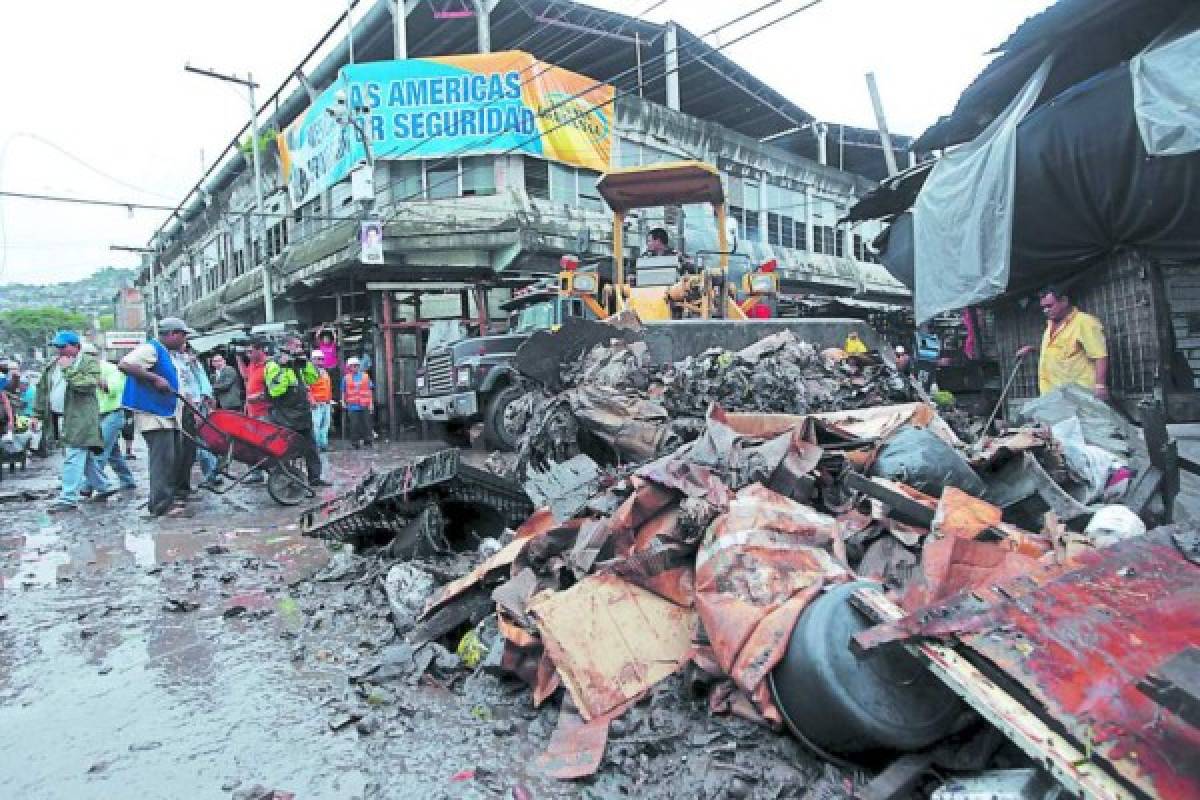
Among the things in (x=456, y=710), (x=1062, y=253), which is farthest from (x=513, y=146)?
(x=456, y=710)

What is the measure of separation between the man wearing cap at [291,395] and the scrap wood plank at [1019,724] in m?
7.30

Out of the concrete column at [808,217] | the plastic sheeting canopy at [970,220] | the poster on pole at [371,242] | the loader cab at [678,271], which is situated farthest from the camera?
the concrete column at [808,217]

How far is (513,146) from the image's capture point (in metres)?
19.8

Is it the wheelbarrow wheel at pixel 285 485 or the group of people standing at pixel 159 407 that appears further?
the wheelbarrow wheel at pixel 285 485

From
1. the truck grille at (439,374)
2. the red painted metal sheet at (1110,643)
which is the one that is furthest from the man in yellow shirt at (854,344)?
the truck grille at (439,374)

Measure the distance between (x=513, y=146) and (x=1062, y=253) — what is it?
15.5 m

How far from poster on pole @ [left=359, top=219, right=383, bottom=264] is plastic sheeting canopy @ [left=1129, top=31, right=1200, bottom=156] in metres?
15.6

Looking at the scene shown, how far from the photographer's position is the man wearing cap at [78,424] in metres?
7.88

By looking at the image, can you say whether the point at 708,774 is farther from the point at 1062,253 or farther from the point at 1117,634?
the point at 1062,253

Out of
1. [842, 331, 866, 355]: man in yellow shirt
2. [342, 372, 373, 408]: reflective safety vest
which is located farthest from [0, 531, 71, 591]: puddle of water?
[342, 372, 373, 408]: reflective safety vest

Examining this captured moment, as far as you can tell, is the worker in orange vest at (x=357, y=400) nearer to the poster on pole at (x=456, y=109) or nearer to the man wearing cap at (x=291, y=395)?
the man wearing cap at (x=291, y=395)

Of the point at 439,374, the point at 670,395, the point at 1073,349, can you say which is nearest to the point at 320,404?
the point at 439,374

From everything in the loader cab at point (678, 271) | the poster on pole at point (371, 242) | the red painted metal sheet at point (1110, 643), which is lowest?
the red painted metal sheet at point (1110, 643)

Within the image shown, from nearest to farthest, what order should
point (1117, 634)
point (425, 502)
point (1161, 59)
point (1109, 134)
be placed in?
point (1117, 634), point (425, 502), point (1161, 59), point (1109, 134)
